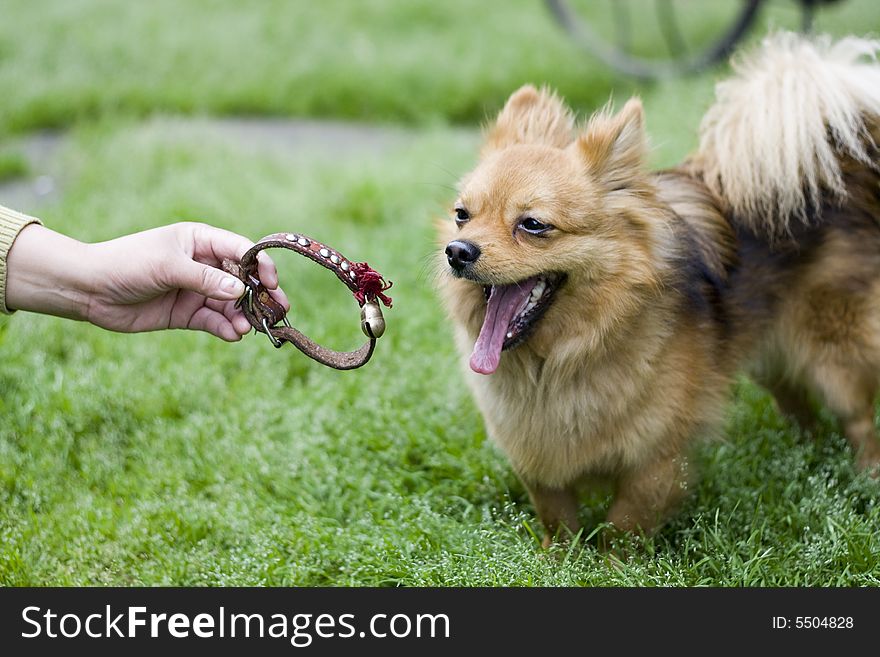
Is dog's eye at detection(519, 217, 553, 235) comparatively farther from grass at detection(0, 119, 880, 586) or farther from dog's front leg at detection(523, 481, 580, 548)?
dog's front leg at detection(523, 481, 580, 548)

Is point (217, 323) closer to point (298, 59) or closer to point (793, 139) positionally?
point (793, 139)

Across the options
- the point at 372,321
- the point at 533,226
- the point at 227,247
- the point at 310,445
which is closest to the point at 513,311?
the point at 533,226

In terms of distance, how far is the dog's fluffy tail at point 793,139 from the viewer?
3.10 metres

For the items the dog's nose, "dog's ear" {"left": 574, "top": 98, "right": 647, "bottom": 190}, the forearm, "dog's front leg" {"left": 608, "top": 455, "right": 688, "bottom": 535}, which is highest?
"dog's ear" {"left": 574, "top": 98, "right": 647, "bottom": 190}

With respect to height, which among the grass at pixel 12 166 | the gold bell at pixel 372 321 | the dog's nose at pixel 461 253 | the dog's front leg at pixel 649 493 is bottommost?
the dog's front leg at pixel 649 493

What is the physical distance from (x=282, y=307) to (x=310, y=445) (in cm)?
93

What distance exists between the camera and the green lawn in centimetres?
296

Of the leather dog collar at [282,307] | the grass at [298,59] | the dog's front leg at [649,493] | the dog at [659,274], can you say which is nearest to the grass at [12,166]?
the grass at [298,59]

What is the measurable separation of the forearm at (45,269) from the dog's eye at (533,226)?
4.03 feet

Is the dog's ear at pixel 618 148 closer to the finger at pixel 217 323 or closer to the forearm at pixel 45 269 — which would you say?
the finger at pixel 217 323

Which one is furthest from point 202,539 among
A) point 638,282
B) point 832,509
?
point 832,509

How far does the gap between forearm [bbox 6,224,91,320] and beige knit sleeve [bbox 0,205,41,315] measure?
0.5 inches

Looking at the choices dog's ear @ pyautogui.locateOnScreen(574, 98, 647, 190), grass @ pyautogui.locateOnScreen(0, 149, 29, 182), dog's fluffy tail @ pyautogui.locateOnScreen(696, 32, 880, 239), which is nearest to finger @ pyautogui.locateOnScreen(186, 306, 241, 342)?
dog's ear @ pyautogui.locateOnScreen(574, 98, 647, 190)

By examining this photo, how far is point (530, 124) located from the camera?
10.1 feet
